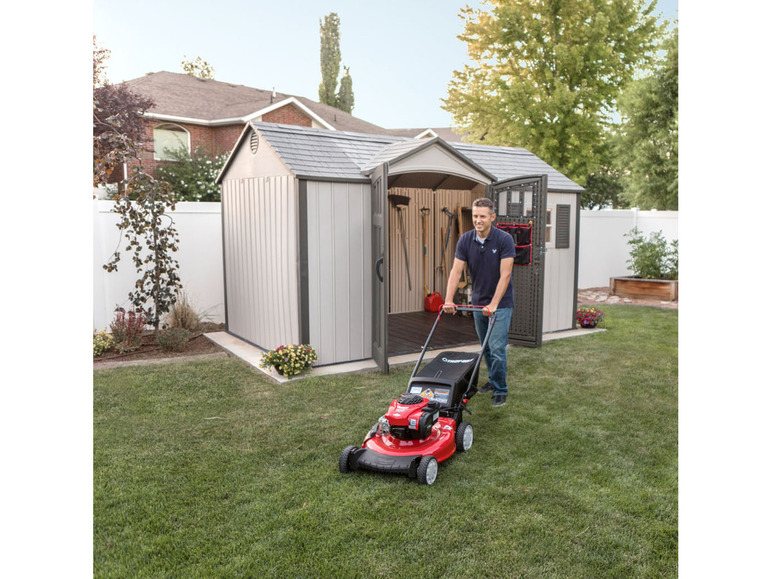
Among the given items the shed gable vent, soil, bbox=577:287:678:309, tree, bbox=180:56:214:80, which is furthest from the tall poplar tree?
the shed gable vent

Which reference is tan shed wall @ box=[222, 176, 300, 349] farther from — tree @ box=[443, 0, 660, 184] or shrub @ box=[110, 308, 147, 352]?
tree @ box=[443, 0, 660, 184]

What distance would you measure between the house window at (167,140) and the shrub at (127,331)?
1103 centimetres

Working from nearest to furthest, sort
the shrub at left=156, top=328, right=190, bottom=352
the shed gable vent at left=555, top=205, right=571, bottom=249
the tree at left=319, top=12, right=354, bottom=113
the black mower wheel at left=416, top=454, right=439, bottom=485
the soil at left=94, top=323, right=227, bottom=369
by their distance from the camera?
the black mower wheel at left=416, top=454, right=439, bottom=485
the soil at left=94, top=323, right=227, bottom=369
the shrub at left=156, top=328, right=190, bottom=352
the shed gable vent at left=555, top=205, right=571, bottom=249
the tree at left=319, top=12, right=354, bottom=113

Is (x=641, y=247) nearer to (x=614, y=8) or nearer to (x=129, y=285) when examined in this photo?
(x=614, y=8)

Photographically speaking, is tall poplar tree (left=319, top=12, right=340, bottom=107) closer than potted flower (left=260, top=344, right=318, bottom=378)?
No

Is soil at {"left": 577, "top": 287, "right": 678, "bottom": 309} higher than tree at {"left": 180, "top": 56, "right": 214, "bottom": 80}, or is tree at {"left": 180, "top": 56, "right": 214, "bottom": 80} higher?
tree at {"left": 180, "top": 56, "right": 214, "bottom": 80}

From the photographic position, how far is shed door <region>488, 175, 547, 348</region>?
699cm

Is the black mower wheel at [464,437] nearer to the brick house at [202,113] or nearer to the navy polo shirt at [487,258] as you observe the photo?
the navy polo shirt at [487,258]

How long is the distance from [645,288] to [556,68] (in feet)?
20.7

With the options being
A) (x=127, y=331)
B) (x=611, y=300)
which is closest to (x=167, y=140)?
(x=127, y=331)

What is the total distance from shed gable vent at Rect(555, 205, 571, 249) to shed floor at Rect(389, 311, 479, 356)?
1.68m

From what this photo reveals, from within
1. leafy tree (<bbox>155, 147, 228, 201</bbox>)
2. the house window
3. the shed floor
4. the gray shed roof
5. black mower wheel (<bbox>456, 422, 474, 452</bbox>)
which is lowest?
black mower wheel (<bbox>456, 422, 474, 452</bbox>)

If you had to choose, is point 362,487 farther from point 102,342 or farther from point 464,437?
point 102,342
